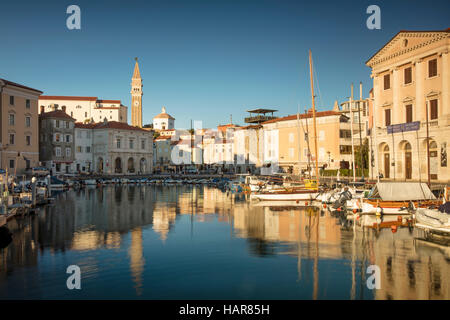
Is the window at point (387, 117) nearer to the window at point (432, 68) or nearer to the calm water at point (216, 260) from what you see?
the window at point (432, 68)

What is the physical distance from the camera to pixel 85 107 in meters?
109

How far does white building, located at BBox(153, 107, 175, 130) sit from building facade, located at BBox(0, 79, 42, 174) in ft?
296

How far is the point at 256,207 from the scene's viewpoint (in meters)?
34.0

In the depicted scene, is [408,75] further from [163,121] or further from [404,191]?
[163,121]

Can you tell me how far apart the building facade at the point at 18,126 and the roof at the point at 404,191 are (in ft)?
158

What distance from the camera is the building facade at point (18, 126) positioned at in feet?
177

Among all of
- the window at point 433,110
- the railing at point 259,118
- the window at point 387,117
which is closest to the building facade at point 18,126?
the railing at point 259,118

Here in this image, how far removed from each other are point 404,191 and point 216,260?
16.9 meters

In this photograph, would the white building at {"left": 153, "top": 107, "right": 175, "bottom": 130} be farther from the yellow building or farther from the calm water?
the calm water

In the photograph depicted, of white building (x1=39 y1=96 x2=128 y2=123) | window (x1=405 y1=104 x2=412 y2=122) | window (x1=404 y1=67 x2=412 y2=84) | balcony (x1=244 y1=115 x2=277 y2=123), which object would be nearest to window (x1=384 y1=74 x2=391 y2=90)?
window (x1=404 y1=67 x2=412 y2=84)

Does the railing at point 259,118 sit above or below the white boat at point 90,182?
above

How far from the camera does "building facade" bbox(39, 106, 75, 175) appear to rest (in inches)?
2827

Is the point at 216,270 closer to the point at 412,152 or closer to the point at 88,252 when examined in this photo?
the point at 88,252
